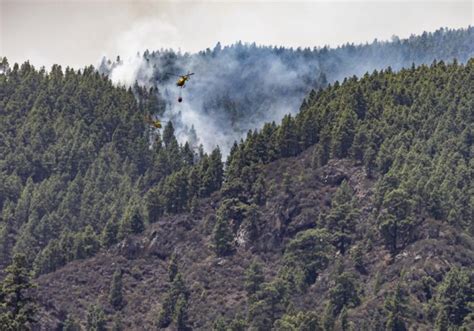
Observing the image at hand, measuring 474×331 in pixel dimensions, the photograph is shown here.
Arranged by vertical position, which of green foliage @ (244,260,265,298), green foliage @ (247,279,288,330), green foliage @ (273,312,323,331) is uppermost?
green foliage @ (244,260,265,298)

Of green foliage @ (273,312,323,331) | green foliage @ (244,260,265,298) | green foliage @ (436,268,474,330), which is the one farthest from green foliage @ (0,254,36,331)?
green foliage @ (244,260,265,298)

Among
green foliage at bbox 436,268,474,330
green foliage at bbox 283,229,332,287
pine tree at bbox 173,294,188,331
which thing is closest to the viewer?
green foliage at bbox 436,268,474,330

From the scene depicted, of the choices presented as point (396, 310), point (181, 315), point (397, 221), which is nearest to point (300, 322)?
point (396, 310)

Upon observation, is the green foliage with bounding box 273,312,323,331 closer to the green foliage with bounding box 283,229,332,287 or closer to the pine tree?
the green foliage with bounding box 283,229,332,287

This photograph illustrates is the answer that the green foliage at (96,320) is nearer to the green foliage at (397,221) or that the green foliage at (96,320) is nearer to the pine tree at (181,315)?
the pine tree at (181,315)

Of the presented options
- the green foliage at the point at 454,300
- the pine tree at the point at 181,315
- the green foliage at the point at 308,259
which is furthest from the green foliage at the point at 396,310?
the pine tree at the point at 181,315

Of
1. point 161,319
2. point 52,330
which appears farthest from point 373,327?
point 52,330

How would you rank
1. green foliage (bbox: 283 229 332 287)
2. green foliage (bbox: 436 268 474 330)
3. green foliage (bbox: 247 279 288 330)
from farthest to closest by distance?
1. green foliage (bbox: 283 229 332 287)
2. green foliage (bbox: 247 279 288 330)
3. green foliage (bbox: 436 268 474 330)

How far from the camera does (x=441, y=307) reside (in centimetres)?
17162

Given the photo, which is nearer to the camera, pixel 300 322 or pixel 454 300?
pixel 454 300

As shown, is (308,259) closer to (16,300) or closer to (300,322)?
(300,322)

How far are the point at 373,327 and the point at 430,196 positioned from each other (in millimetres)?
27679

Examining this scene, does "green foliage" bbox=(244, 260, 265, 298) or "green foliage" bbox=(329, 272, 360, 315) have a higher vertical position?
"green foliage" bbox=(244, 260, 265, 298)

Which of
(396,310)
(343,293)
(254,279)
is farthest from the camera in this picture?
(254,279)
